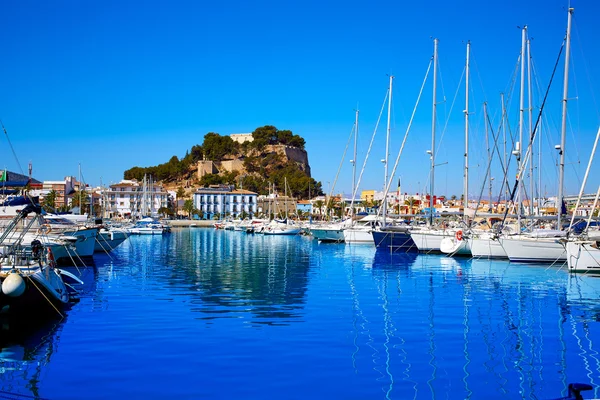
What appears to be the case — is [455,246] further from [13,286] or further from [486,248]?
[13,286]

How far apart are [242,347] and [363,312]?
5.35 m

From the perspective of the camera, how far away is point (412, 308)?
59.0ft

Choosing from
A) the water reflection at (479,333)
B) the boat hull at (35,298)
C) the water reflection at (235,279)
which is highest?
the boat hull at (35,298)

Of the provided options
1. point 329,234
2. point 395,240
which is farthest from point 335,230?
point 395,240

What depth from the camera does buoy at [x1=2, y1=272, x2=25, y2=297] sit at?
1442 centimetres

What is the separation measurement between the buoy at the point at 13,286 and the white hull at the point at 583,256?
2119cm

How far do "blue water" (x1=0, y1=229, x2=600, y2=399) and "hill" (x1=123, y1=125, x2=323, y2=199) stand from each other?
12500 cm

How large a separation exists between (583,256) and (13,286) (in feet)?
71.3

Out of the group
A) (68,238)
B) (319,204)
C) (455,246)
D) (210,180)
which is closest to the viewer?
(68,238)

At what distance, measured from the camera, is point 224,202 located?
127625 millimetres

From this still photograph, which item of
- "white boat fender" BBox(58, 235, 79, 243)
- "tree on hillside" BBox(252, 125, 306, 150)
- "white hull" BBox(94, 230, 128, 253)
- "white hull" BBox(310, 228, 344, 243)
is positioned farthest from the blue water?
"tree on hillside" BBox(252, 125, 306, 150)

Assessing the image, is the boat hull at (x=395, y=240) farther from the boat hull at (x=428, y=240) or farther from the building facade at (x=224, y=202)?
the building facade at (x=224, y=202)

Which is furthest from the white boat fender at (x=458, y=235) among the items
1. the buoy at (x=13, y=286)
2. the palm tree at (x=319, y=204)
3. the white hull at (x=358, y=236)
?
the palm tree at (x=319, y=204)

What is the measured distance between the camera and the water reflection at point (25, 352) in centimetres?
991
